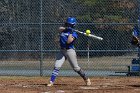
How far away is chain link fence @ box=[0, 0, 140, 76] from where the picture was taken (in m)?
17.5

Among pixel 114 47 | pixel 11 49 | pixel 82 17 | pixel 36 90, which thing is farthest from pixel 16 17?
pixel 36 90

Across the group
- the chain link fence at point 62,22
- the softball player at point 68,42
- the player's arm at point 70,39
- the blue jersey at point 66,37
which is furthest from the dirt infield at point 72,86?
the chain link fence at point 62,22

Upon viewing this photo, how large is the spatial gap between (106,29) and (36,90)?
20.3ft

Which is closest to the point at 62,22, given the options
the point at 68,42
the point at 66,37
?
the point at 66,37

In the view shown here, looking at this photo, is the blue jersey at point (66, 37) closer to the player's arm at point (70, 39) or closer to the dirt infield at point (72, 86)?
the player's arm at point (70, 39)

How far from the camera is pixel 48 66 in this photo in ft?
61.2

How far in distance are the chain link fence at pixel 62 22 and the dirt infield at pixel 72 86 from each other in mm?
2039

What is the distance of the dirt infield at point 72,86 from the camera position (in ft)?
40.0

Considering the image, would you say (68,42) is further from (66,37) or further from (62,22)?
Answer: (62,22)

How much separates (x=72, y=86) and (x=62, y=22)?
4749 mm

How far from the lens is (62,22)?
694 inches

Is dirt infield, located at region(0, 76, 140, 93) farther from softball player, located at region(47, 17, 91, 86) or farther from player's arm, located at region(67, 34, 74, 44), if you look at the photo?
player's arm, located at region(67, 34, 74, 44)

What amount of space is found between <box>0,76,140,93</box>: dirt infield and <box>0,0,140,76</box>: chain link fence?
2039 millimetres

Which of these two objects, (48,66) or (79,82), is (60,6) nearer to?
(48,66)
